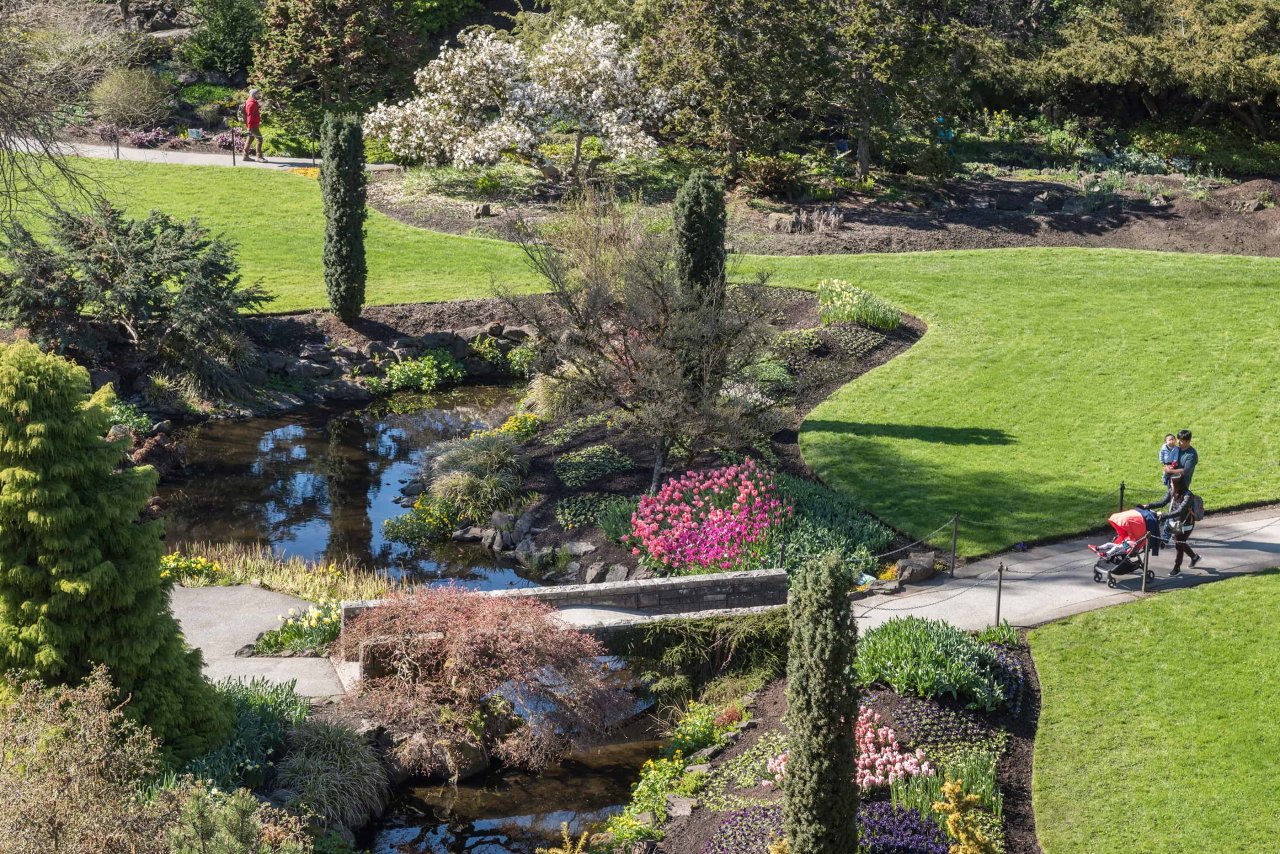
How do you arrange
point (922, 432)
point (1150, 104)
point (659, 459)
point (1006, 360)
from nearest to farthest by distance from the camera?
point (659, 459)
point (922, 432)
point (1006, 360)
point (1150, 104)

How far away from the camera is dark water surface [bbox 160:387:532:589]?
1891cm

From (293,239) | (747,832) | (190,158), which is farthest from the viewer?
(190,158)

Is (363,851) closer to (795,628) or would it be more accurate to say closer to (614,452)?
(795,628)

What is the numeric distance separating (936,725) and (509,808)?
4301mm

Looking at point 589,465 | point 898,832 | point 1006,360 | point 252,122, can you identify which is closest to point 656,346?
point 589,465

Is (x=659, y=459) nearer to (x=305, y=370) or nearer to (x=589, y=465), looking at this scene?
(x=589, y=465)

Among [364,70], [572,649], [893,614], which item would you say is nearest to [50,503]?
[572,649]

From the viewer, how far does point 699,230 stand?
1989 centimetres

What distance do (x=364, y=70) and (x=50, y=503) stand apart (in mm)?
29043

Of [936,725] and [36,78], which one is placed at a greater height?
[36,78]

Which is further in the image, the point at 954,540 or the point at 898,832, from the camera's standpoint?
the point at 954,540

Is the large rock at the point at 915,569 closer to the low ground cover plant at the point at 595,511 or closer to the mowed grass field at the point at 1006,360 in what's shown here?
the mowed grass field at the point at 1006,360

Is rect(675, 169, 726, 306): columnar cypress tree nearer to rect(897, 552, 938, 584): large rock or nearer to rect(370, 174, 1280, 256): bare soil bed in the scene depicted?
rect(897, 552, 938, 584): large rock

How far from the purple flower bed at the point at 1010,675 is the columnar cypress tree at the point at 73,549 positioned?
809 centimetres
